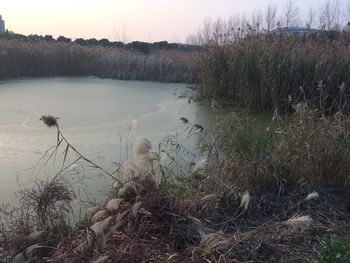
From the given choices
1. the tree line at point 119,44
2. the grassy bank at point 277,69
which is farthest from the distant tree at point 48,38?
the grassy bank at point 277,69

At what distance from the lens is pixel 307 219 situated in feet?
6.49

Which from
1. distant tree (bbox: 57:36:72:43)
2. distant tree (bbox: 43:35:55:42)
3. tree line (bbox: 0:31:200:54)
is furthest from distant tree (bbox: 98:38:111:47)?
distant tree (bbox: 43:35:55:42)

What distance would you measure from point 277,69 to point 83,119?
2.53 meters

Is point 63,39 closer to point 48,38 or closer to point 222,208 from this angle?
point 48,38

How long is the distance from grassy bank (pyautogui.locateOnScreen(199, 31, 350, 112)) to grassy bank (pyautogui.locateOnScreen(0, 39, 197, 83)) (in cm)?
316

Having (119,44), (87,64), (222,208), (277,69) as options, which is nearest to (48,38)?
(119,44)

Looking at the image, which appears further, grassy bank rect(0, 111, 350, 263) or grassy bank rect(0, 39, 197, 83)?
grassy bank rect(0, 39, 197, 83)

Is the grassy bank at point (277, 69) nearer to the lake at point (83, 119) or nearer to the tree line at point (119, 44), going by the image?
the lake at point (83, 119)

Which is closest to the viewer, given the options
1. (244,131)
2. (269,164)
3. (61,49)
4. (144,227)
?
(144,227)

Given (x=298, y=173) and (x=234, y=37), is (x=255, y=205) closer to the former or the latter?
(x=298, y=173)

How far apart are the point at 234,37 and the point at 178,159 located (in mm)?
3959

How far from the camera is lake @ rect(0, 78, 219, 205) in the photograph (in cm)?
376

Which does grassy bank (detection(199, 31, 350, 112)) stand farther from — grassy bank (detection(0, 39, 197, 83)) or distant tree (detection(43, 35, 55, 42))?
distant tree (detection(43, 35, 55, 42))

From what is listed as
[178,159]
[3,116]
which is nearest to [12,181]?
[178,159]
